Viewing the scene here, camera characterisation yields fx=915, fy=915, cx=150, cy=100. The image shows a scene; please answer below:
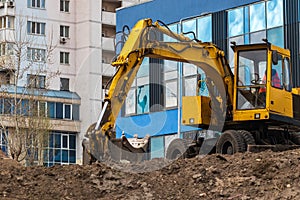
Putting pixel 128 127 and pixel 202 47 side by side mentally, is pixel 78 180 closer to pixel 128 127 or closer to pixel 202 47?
pixel 202 47

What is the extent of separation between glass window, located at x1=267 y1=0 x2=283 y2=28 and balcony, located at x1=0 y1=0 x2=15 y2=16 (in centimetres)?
3377

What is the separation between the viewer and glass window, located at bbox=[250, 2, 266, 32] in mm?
41875

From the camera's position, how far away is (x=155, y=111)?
47500mm

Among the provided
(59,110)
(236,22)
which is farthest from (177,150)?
(59,110)

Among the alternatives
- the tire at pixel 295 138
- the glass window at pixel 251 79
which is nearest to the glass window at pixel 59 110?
the tire at pixel 295 138

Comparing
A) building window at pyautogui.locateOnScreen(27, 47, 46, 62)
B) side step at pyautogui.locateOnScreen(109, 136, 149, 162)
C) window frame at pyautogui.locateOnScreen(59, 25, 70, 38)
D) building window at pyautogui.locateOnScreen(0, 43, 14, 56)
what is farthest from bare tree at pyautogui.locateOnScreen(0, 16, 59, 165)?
window frame at pyautogui.locateOnScreen(59, 25, 70, 38)

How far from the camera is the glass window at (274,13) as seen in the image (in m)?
41.1

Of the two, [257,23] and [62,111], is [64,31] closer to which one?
[62,111]

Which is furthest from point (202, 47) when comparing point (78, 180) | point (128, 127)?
point (128, 127)

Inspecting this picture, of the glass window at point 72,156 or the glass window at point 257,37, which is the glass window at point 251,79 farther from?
the glass window at point 72,156

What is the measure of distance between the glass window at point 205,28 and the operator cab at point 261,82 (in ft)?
62.0

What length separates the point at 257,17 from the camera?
1658 inches

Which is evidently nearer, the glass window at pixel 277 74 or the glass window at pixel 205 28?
the glass window at pixel 277 74

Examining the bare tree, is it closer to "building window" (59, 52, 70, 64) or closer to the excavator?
the excavator
